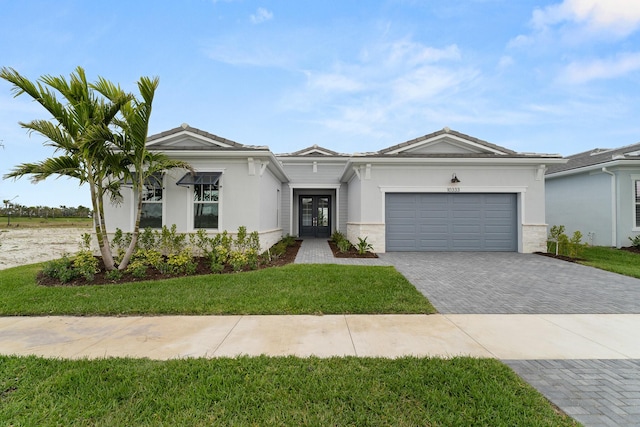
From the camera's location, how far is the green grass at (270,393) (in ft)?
7.15

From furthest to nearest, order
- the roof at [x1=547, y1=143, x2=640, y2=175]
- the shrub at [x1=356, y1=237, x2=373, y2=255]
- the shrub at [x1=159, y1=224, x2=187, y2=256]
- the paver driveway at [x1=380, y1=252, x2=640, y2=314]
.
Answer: the roof at [x1=547, y1=143, x2=640, y2=175] → the shrub at [x1=356, y1=237, x2=373, y2=255] → the shrub at [x1=159, y1=224, x2=187, y2=256] → the paver driveway at [x1=380, y1=252, x2=640, y2=314]

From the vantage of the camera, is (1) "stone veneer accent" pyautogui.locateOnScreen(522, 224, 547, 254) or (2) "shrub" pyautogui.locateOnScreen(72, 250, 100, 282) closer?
(2) "shrub" pyautogui.locateOnScreen(72, 250, 100, 282)

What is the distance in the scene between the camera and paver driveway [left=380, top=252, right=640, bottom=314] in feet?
16.2

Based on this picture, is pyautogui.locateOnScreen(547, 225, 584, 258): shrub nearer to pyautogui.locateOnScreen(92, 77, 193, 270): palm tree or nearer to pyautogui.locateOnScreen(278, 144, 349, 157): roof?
pyautogui.locateOnScreen(278, 144, 349, 157): roof

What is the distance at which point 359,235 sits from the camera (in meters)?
11.1

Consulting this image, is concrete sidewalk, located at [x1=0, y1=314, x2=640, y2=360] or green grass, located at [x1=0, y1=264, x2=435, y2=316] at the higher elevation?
green grass, located at [x1=0, y1=264, x2=435, y2=316]

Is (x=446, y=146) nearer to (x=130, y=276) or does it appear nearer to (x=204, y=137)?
(x=204, y=137)

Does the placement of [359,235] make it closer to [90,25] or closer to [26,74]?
[26,74]

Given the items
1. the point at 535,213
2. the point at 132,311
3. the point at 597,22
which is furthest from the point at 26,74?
the point at 597,22

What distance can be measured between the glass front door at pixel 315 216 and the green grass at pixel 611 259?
11965mm

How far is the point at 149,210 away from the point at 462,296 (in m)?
9.72

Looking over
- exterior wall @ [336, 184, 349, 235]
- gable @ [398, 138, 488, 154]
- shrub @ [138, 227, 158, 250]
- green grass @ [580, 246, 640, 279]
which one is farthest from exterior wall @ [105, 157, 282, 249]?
green grass @ [580, 246, 640, 279]

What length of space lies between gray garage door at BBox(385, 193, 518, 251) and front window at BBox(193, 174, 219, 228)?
6.51 metres

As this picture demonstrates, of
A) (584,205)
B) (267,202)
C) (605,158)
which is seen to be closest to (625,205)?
(584,205)
